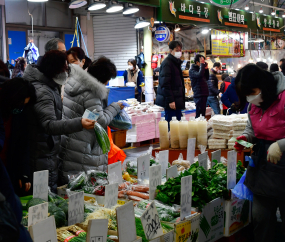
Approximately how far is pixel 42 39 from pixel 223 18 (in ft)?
22.7

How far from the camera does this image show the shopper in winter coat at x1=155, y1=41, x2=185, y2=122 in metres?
6.05

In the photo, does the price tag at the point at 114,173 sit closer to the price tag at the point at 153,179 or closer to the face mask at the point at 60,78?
the price tag at the point at 153,179

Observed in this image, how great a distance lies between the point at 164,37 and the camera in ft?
39.8

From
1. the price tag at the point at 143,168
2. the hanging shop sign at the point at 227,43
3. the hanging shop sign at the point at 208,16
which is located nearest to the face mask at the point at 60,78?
the price tag at the point at 143,168

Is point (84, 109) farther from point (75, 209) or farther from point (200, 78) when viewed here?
point (200, 78)

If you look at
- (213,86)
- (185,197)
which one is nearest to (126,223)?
(185,197)

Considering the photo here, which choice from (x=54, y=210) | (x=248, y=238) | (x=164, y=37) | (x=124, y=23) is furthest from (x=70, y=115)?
(x=124, y=23)

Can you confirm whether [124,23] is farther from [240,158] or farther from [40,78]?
[40,78]

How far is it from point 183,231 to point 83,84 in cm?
161

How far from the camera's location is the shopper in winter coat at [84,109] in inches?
133

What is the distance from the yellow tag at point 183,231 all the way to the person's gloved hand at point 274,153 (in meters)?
0.74

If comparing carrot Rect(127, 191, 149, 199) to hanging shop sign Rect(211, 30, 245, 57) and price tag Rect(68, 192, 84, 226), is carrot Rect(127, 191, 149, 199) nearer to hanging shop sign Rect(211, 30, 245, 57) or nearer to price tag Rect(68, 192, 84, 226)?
price tag Rect(68, 192, 84, 226)

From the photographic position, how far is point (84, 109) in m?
3.42

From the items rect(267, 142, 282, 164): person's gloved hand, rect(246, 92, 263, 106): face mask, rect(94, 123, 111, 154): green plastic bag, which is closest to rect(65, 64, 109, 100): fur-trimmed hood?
rect(94, 123, 111, 154): green plastic bag
